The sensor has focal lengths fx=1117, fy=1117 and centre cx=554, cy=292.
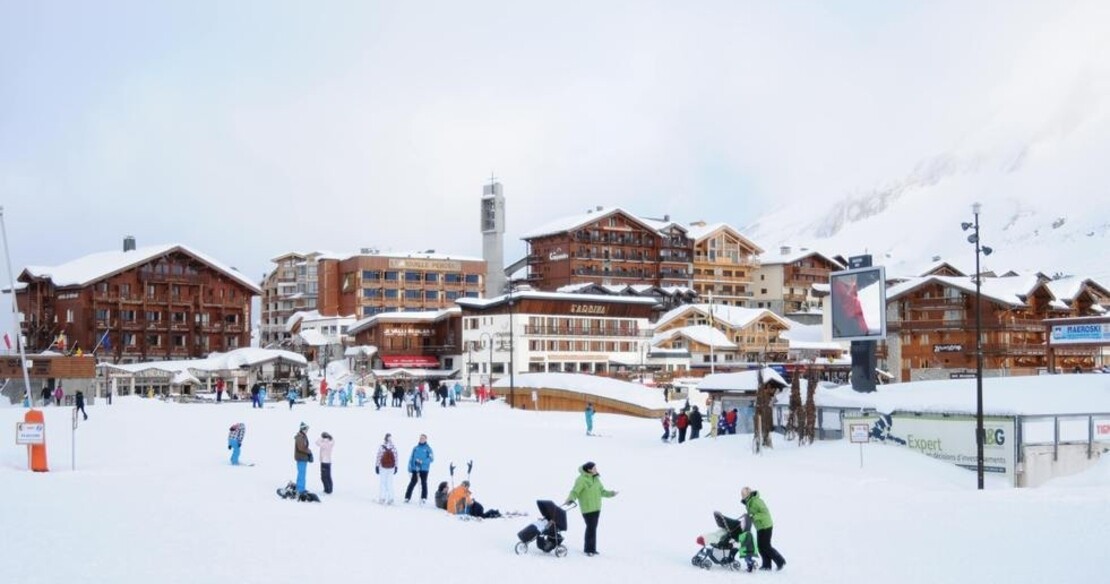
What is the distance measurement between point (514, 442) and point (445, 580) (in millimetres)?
21770

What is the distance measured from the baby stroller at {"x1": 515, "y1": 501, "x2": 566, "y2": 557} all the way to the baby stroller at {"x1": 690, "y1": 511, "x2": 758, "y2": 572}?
205 cm

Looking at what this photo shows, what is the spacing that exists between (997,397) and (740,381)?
8.69m

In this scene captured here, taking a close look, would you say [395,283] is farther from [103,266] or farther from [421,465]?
[421,465]

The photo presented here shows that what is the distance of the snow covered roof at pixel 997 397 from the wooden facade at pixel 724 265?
255ft

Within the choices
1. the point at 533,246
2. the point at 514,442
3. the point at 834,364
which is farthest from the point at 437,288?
the point at 514,442

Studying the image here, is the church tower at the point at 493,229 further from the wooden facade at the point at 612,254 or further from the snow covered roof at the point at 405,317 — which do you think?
the snow covered roof at the point at 405,317

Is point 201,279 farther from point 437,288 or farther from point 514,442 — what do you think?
point 514,442

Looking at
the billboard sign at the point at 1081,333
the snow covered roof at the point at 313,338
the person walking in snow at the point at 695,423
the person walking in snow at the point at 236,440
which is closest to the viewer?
the person walking in snow at the point at 236,440

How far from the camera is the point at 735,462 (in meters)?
32.7

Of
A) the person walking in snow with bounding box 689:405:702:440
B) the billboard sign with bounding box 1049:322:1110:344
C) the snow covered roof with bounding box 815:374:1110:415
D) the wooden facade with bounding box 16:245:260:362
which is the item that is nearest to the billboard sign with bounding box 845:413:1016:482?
the snow covered roof with bounding box 815:374:1110:415

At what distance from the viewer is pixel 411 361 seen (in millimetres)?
90750

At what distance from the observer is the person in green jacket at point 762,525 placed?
1652 cm

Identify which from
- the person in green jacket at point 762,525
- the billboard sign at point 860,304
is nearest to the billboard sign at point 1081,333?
the billboard sign at point 860,304

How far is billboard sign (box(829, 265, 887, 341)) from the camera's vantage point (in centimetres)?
3862
